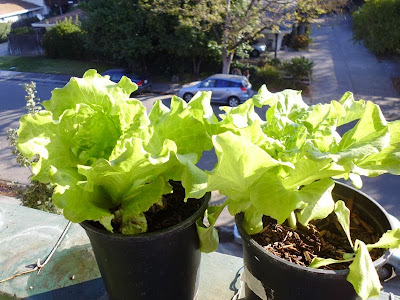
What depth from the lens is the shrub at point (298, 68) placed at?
916 centimetres

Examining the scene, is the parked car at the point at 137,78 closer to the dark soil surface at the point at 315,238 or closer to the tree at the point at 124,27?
the tree at the point at 124,27

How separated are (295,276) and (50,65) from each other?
Result: 13.0 m

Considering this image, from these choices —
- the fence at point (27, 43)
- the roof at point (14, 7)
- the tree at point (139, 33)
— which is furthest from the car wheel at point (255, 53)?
the roof at point (14, 7)

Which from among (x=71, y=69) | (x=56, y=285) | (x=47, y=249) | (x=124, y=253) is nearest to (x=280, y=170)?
(x=124, y=253)

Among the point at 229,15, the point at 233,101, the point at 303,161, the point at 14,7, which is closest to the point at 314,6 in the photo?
the point at 229,15

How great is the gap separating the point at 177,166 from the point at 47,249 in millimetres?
777

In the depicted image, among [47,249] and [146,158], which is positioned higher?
[146,158]

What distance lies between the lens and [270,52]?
12.1m

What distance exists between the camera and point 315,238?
839 mm

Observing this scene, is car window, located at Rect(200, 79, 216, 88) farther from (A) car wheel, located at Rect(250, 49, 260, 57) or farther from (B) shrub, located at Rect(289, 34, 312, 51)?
(B) shrub, located at Rect(289, 34, 312, 51)

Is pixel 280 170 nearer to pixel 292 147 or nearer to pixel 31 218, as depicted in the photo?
pixel 292 147

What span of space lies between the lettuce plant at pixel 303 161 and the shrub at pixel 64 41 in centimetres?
1282

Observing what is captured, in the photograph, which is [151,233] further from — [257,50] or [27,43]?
[27,43]

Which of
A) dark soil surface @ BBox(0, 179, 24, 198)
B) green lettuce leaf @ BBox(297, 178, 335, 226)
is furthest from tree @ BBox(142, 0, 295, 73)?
green lettuce leaf @ BBox(297, 178, 335, 226)
